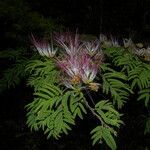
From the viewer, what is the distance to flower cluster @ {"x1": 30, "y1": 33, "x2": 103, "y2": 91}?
6.89 feet

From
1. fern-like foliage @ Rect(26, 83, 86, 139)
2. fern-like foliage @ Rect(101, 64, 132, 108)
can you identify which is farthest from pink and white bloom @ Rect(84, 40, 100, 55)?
fern-like foliage @ Rect(26, 83, 86, 139)

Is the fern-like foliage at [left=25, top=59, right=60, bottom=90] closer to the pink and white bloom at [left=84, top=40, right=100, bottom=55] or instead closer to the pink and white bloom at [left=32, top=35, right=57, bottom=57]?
the pink and white bloom at [left=32, top=35, right=57, bottom=57]

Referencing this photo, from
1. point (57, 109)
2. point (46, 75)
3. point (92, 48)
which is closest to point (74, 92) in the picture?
point (57, 109)

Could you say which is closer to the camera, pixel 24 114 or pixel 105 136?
pixel 105 136

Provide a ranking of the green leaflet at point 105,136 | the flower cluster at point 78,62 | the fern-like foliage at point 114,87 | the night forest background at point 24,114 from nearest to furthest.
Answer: the green leaflet at point 105,136, the flower cluster at point 78,62, the fern-like foliage at point 114,87, the night forest background at point 24,114

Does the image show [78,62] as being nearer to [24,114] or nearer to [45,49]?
[45,49]

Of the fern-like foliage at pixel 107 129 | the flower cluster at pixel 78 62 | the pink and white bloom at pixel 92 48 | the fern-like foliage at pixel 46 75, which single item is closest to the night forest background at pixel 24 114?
the pink and white bloom at pixel 92 48

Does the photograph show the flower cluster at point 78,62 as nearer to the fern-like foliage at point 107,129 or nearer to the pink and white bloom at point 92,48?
the pink and white bloom at point 92,48

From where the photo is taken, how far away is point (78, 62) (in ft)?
7.05

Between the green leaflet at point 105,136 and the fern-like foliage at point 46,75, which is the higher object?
the fern-like foliage at point 46,75

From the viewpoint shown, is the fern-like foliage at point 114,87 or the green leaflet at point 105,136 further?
the fern-like foliage at point 114,87

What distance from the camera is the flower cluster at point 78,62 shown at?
6.89 ft

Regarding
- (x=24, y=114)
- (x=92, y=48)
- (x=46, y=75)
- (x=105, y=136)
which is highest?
(x=92, y=48)

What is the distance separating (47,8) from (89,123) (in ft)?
17.6
